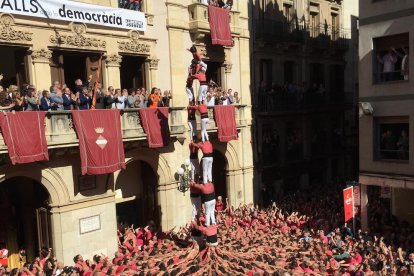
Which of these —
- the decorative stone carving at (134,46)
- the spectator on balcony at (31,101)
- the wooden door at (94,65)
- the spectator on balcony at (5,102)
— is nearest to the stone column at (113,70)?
the wooden door at (94,65)

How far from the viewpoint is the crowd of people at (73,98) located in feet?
50.9

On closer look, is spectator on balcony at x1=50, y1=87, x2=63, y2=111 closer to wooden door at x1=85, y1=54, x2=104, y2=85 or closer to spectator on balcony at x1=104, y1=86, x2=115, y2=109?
spectator on balcony at x1=104, y1=86, x2=115, y2=109

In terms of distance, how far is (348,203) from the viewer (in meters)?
20.0

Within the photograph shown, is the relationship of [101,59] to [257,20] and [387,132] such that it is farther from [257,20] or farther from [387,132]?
[387,132]

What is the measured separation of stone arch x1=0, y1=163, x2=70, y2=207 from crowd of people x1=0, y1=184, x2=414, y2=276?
226 cm

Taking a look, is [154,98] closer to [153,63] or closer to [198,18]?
[153,63]

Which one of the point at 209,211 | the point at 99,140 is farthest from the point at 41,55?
the point at 209,211

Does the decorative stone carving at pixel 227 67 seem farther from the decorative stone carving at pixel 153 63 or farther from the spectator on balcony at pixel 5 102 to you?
the spectator on balcony at pixel 5 102

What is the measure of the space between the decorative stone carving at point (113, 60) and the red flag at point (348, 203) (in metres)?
12.1

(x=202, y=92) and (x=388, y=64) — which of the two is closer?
(x=202, y=92)

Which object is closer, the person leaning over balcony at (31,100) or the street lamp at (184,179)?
the person leaning over balcony at (31,100)

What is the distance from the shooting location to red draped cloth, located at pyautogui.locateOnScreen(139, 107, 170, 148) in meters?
18.9

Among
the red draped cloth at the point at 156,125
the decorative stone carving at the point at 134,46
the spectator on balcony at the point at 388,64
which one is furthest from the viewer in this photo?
the decorative stone carving at the point at 134,46

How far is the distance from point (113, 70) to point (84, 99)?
3.46 metres
